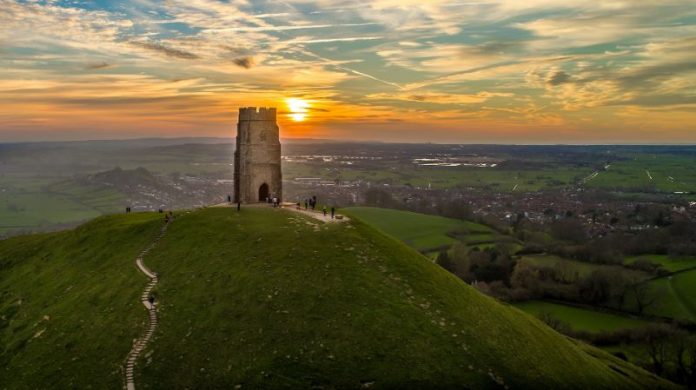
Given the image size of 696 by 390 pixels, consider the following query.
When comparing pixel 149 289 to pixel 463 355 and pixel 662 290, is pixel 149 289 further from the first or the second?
pixel 662 290

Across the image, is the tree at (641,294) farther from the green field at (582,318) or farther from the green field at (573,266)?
the green field at (573,266)

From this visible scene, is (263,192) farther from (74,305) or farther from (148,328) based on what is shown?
(148,328)

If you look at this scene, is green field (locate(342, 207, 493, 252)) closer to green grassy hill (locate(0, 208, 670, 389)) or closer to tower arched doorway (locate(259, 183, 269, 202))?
tower arched doorway (locate(259, 183, 269, 202))

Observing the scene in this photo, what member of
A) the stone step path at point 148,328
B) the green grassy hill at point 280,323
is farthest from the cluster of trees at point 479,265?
the stone step path at point 148,328

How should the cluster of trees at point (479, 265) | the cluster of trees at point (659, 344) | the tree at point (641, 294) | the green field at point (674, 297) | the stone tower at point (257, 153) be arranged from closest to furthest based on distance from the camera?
1. the cluster of trees at point (659, 344)
2. the stone tower at point (257, 153)
3. the green field at point (674, 297)
4. the tree at point (641, 294)
5. the cluster of trees at point (479, 265)

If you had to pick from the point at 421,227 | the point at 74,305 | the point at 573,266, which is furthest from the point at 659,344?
the point at 421,227

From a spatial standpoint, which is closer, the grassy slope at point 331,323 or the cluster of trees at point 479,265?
the grassy slope at point 331,323
